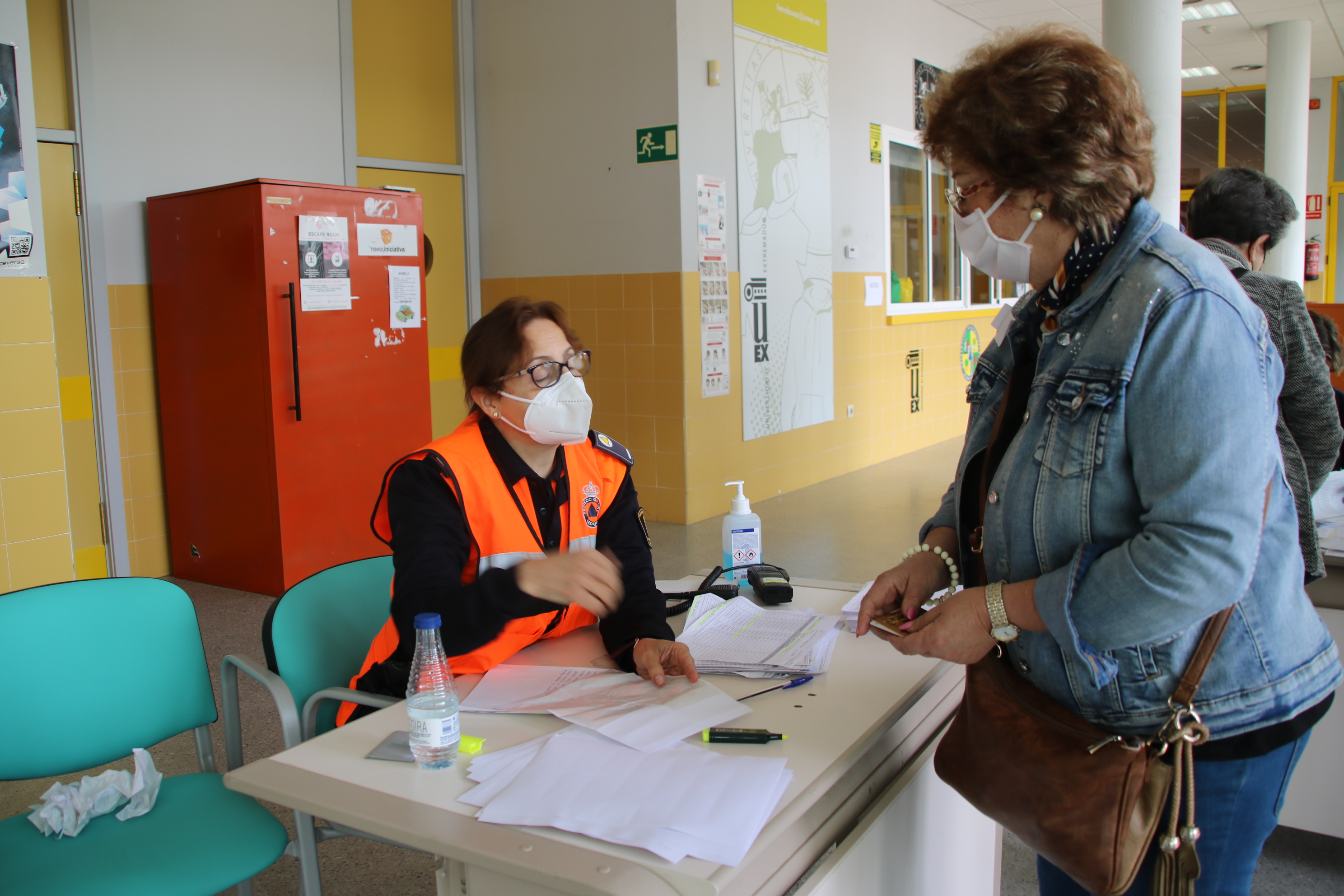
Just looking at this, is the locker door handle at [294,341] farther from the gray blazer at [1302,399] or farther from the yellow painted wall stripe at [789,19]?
the gray blazer at [1302,399]

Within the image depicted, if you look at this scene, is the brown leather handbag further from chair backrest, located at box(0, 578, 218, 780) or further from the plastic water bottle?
chair backrest, located at box(0, 578, 218, 780)

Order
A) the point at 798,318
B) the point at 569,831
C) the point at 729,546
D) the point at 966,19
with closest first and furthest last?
the point at 569,831 → the point at 729,546 → the point at 798,318 → the point at 966,19

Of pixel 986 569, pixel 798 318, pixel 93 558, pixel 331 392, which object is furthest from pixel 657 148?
pixel 986 569

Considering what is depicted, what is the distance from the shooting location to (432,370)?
19.3 ft

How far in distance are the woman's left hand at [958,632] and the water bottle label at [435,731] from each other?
59 cm

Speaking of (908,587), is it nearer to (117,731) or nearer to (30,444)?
(117,731)

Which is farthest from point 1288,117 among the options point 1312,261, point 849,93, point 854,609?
point 854,609

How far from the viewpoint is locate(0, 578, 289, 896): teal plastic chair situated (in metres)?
1.51

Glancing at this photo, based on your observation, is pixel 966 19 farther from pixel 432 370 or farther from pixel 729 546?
pixel 729 546

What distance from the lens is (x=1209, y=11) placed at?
8602mm

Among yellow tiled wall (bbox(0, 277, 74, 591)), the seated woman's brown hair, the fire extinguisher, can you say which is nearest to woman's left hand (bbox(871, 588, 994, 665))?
the seated woman's brown hair

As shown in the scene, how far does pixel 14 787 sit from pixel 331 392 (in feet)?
6.98

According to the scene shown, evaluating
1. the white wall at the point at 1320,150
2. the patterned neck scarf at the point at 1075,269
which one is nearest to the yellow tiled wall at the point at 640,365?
the patterned neck scarf at the point at 1075,269

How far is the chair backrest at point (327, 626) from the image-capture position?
5.90ft
